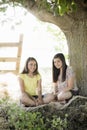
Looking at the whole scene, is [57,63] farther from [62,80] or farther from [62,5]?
[62,5]

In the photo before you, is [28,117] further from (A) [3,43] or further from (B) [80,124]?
(A) [3,43]

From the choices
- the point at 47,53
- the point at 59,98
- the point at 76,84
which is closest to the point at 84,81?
the point at 76,84

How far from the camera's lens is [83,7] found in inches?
300

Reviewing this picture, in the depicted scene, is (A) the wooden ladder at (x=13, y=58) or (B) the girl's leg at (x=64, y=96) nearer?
(B) the girl's leg at (x=64, y=96)

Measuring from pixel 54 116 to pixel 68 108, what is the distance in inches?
20.4

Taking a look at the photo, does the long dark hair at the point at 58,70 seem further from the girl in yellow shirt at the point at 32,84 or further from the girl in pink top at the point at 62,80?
the girl in yellow shirt at the point at 32,84

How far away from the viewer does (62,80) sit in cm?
746

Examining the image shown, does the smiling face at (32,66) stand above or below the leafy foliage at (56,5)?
below

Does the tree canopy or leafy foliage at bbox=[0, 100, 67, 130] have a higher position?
the tree canopy

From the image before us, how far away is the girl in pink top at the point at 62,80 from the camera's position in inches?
281

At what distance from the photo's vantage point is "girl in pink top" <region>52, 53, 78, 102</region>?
7125 millimetres

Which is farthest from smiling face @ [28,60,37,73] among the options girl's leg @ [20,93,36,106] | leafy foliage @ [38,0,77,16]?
leafy foliage @ [38,0,77,16]

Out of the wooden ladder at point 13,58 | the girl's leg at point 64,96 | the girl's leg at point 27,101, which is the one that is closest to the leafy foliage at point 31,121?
the girl's leg at point 27,101

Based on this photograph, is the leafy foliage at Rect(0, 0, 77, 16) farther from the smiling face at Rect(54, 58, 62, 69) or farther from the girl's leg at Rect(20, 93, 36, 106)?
the girl's leg at Rect(20, 93, 36, 106)
